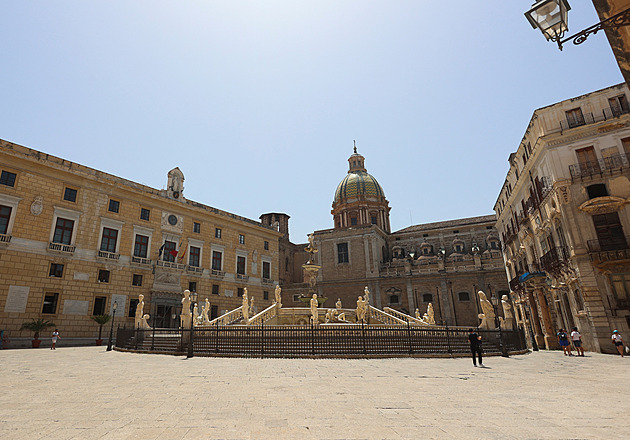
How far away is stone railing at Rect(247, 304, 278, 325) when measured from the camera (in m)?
22.1

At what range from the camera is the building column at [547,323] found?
21969 mm

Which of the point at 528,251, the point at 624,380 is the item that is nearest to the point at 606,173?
the point at 528,251

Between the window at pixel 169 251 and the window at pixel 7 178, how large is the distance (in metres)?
10.7

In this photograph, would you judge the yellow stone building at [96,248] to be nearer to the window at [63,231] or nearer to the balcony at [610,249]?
the window at [63,231]

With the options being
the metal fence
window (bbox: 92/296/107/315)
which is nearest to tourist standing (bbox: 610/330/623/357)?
the metal fence

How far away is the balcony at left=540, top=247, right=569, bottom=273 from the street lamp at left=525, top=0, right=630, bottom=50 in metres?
18.4

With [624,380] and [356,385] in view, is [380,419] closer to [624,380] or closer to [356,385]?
[356,385]

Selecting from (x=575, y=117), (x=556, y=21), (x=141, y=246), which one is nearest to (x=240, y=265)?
(x=141, y=246)

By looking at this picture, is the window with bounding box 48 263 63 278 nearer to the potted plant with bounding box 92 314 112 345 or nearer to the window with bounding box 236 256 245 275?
the potted plant with bounding box 92 314 112 345

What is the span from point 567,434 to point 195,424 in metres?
4.90

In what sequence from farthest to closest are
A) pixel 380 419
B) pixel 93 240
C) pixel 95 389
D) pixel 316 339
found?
1. pixel 93 240
2. pixel 316 339
3. pixel 95 389
4. pixel 380 419

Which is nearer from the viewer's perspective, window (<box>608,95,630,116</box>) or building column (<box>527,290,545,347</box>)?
window (<box>608,95,630,116</box>)

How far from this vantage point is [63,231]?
23.8 metres

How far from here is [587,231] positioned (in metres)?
18.5
